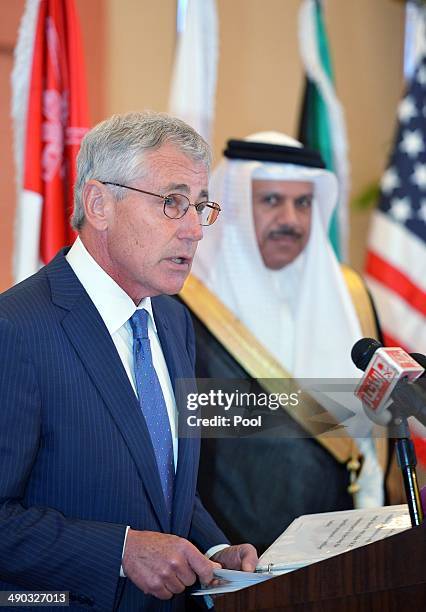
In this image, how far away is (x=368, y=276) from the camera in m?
4.60

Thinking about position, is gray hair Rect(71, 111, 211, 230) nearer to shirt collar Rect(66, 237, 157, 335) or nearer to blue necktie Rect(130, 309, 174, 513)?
shirt collar Rect(66, 237, 157, 335)

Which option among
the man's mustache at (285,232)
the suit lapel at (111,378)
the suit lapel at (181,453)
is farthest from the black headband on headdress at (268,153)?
the suit lapel at (111,378)

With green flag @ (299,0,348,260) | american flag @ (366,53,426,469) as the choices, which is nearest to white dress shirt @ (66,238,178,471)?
green flag @ (299,0,348,260)

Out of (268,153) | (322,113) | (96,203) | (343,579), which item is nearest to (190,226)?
(96,203)

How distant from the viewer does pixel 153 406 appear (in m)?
1.68

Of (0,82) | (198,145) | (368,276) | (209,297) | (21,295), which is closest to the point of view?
(21,295)

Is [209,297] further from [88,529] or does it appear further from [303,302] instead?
[88,529]

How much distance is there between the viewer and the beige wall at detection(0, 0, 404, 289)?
396 cm

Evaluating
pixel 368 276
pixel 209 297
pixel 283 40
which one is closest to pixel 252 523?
pixel 209 297

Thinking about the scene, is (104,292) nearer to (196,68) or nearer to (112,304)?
(112,304)

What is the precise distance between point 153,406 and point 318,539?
431 millimetres

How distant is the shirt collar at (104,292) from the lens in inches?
66.6

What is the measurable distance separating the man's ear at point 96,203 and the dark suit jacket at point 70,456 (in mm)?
108

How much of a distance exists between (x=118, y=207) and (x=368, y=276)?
3.08 meters
